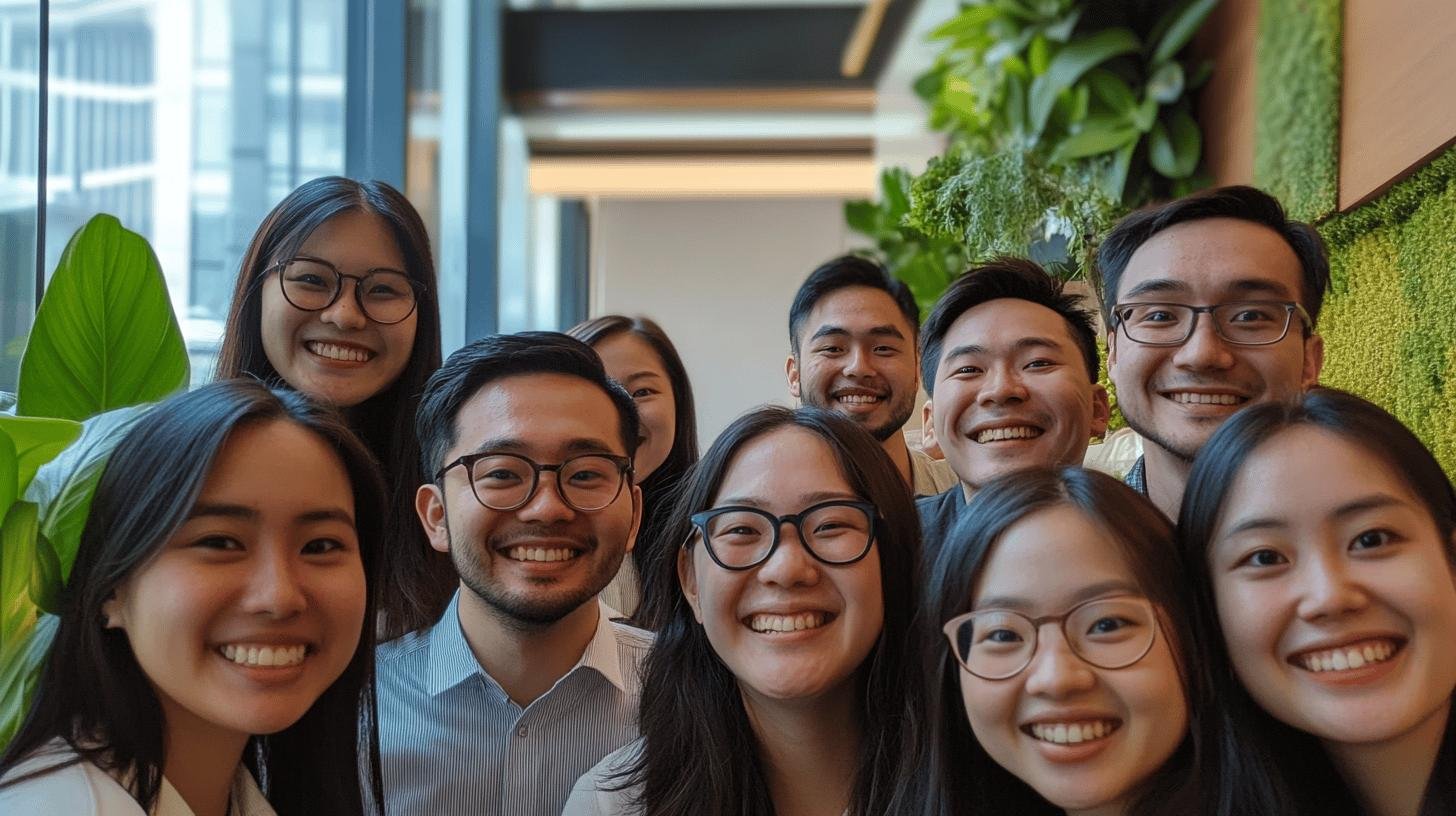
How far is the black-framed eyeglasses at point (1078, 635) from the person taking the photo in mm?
1631

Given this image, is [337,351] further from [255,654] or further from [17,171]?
[255,654]

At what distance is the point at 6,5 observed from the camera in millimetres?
2398

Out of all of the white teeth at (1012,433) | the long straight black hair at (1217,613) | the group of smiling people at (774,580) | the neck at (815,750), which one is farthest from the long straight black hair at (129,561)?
the white teeth at (1012,433)

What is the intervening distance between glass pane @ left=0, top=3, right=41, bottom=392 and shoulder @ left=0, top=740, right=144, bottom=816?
999mm

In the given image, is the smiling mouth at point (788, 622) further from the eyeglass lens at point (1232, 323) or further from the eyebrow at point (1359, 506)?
the eyeglass lens at point (1232, 323)

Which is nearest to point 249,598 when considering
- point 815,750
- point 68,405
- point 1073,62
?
point 68,405

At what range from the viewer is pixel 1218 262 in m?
2.43

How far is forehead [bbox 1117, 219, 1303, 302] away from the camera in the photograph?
2416 mm

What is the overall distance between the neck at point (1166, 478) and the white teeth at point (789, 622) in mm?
715

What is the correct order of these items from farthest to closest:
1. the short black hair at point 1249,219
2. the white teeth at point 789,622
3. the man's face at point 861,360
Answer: the man's face at point 861,360 → the short black hair at point 1249,219 → the white teeth at point 789,622

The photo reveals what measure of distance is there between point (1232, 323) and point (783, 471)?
0.85m

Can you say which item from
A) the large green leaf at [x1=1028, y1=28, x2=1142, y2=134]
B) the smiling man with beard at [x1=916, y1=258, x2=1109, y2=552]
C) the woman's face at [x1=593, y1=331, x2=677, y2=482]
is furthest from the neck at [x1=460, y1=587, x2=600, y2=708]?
the large green leaf at [x1=1028, y1=28, x2=1142, y2=134]

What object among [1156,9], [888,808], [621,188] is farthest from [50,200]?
[621,188]

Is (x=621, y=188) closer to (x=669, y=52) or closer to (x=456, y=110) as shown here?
(x=669, y=52)
